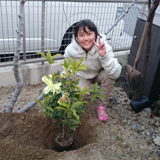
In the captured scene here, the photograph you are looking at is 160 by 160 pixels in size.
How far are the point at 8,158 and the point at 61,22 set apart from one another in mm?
2426

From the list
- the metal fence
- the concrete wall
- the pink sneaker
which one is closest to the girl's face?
the pink sneaker

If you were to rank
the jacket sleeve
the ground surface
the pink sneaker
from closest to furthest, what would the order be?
the ground surface → the jacket sleeve → the pink sneaker

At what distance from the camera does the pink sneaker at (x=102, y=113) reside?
2778 millimetres

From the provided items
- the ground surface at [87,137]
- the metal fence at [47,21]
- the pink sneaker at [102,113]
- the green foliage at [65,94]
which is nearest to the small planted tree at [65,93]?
the green foliage at [65,94]

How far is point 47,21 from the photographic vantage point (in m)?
3.44

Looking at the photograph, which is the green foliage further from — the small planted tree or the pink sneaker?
the pink sneaker

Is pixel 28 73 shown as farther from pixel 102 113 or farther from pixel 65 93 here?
pixel 65 93

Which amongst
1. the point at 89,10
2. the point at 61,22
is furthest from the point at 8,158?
the point at 89,10

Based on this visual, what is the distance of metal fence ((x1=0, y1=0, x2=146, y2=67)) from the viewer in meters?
3.27

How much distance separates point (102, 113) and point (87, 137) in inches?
18.5

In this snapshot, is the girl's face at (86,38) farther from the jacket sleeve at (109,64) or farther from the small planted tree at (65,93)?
the small planted tree at (65,93)

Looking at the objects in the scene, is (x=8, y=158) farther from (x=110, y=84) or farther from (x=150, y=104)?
(x=150, y=104)

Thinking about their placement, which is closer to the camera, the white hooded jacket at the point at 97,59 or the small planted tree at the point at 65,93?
the small planted tree at the point at 65,93

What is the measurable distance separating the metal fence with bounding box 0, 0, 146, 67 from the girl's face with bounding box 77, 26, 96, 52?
41.0 inches
